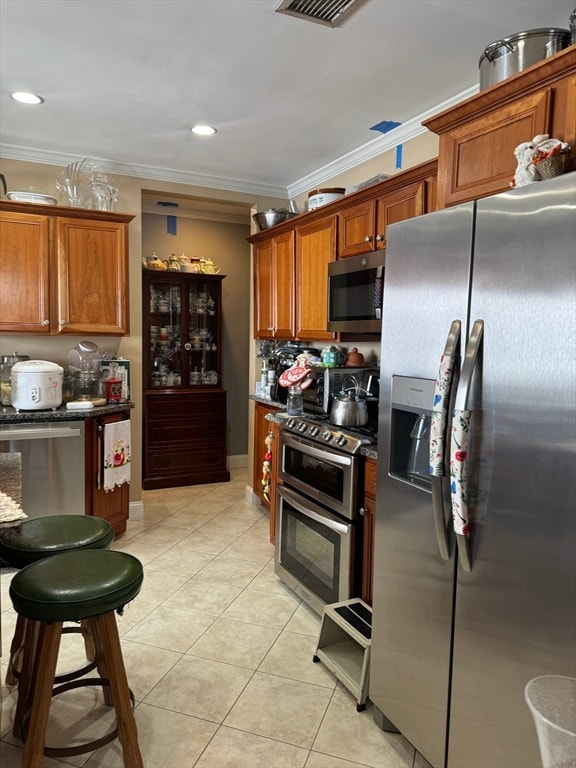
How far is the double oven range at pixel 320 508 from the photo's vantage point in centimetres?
241

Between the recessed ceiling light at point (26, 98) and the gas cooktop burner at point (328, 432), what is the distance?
2.22 metres

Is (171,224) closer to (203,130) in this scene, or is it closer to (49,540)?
(203,130)

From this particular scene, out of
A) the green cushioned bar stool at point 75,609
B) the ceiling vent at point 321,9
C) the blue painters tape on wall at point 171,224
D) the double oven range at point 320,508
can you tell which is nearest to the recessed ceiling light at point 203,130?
the ceiling vent at point 321,9

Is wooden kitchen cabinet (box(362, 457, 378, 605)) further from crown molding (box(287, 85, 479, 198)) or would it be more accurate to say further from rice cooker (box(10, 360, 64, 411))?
rice cooker (box(10, 360, 64, 411))

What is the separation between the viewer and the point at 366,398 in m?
3.01

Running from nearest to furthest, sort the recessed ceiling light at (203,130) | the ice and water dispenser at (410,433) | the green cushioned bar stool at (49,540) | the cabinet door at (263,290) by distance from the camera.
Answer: the ice and water dispenser at (410,433) → the green cushioned bar stool at (49,540) → the recessed ceiling light at (203,130) → the cabinet door at (263,290)

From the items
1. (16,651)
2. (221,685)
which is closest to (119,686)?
(221,685)

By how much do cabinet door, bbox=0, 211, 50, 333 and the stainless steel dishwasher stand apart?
76 centimetres

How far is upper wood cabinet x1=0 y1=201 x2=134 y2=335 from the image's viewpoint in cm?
353

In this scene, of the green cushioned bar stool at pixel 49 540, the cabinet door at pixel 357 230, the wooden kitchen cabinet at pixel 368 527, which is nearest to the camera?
the green cushioned bar stool at pixel 49 540

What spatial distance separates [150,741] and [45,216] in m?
3.14

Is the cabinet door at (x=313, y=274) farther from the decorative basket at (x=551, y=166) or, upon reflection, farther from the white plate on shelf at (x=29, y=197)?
the decorative basket at (x=551, y=166)

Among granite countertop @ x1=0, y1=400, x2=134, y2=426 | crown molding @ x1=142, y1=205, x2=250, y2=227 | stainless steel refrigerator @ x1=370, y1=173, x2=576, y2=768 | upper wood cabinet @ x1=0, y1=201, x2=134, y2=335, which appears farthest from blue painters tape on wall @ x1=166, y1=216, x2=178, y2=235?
stainless steel refrigerator @ x1=370, y1=173, x2=576, y2=768

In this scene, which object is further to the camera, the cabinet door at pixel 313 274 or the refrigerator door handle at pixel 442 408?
the cabinet door at pixel 313 274
